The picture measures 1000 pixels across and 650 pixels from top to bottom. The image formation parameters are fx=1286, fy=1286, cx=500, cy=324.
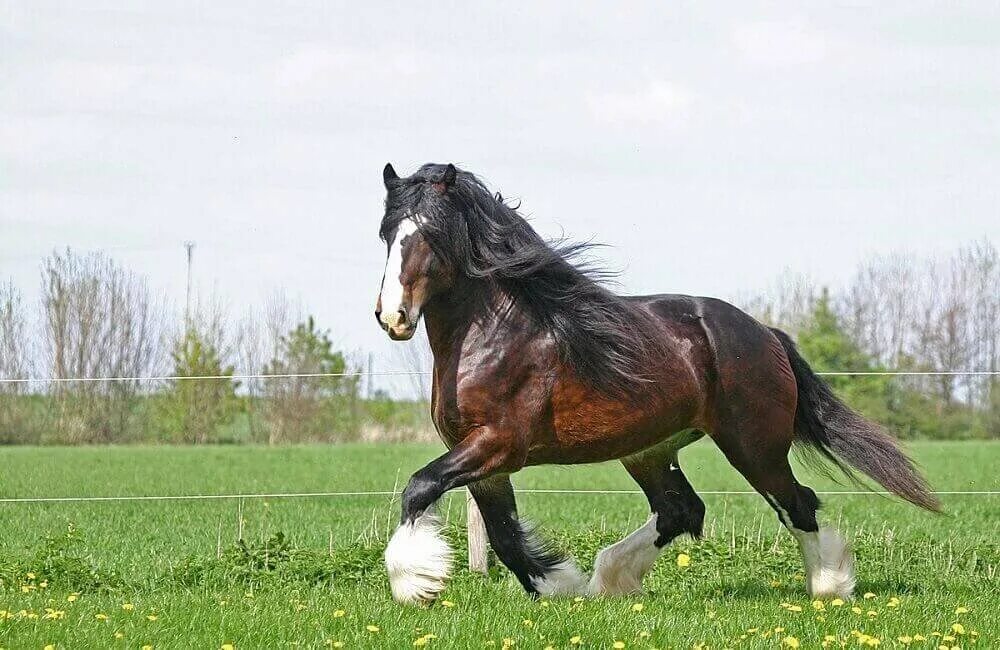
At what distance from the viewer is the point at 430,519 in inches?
243

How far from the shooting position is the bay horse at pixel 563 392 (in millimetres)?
6176

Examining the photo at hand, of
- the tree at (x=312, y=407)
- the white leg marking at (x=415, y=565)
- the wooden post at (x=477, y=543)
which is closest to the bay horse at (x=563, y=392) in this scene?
the white leg marking at (x=415, y=565)

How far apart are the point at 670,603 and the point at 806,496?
3.87 ft

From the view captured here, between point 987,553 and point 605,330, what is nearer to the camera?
point 605,330

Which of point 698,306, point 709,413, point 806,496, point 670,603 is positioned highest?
point 698,306

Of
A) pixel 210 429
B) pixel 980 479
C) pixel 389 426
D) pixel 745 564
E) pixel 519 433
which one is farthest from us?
pixel 389 426

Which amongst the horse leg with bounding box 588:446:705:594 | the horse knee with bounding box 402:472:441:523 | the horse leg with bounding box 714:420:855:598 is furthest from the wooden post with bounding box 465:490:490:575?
the horse knee with bounding box 402:472:441:523

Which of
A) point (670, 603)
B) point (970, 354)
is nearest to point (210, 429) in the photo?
point (670, 603)

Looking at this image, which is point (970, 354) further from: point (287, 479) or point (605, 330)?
point (605, 330)

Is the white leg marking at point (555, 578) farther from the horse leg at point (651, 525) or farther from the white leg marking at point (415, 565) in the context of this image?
the white leg marking at point (415, 565)

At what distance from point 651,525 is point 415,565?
6.01ft

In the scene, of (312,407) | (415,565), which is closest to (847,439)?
(415,565)

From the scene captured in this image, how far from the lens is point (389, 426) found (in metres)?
14.8

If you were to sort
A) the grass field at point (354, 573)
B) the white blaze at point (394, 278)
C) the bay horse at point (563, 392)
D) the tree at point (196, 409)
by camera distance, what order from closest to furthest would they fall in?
the grass field at point (354, 573) → the white blaze at point (394, 278) → the bay horse at point (563, 392) → the tree at point (196, 409)
